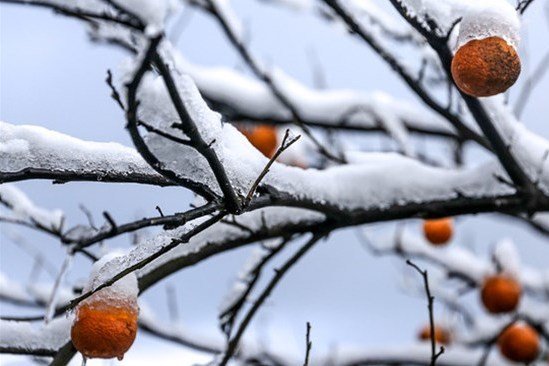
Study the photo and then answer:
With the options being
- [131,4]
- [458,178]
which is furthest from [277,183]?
[458,178]

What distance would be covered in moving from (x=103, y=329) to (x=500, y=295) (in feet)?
9.36

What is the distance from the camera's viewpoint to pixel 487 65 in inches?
56.7

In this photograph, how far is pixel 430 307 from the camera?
6.12 ft

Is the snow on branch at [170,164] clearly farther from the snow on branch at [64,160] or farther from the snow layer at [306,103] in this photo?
the snow layer at [306,103]

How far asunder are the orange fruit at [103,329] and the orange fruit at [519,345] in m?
3.08

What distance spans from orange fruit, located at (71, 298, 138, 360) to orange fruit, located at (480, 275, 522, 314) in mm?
2772

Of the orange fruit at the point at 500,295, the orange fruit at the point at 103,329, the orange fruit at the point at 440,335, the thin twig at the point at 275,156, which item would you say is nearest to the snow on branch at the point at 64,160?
the thin twig at the point at 275,156

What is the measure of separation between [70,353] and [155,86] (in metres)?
0.81

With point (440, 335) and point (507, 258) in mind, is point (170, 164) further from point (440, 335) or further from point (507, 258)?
point (440, 335)

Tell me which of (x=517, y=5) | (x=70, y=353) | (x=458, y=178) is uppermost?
(x=517, y=5)

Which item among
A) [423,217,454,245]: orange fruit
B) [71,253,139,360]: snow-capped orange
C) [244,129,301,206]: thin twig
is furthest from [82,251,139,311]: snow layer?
[423,217,454,245]: orange fruit

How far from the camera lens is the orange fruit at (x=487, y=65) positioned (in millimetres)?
1445

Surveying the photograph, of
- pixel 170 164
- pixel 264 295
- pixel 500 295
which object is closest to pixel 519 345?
pixel 500 295

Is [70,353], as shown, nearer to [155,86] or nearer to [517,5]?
[155,86]
